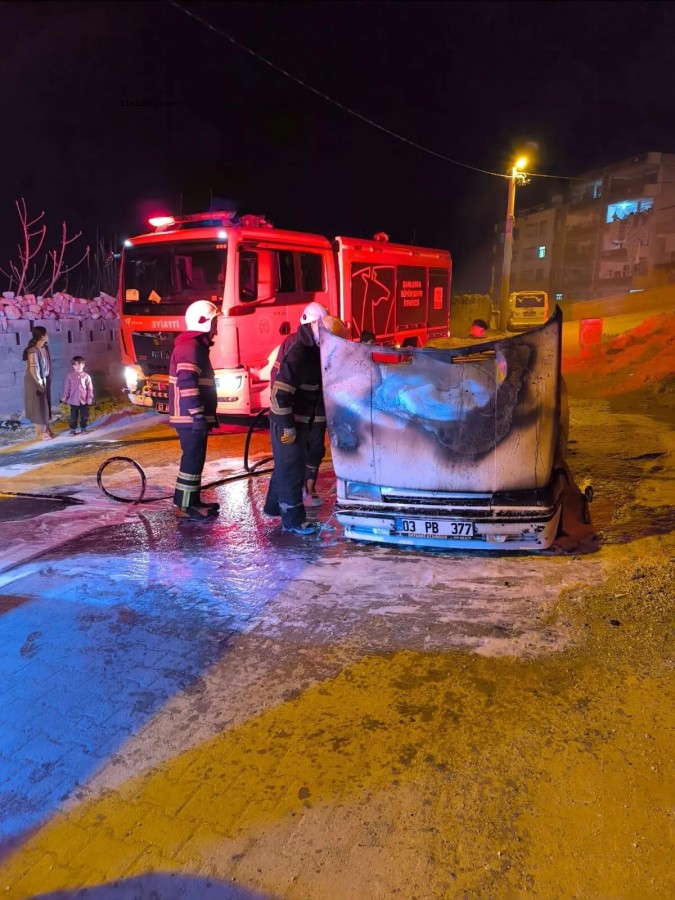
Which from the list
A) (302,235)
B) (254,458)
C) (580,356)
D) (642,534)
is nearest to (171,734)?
(642,534)

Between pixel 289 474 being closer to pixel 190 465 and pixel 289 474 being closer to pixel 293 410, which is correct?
pixel 293 410

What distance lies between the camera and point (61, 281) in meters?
34.1

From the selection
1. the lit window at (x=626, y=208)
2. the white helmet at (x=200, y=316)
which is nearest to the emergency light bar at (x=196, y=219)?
the white helmet at (x=200, y=316)

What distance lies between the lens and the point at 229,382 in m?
8.72

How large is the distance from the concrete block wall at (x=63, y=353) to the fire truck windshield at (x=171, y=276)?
207cm

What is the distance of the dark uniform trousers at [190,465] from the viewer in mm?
5730

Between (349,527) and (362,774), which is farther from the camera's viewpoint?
(349,527)

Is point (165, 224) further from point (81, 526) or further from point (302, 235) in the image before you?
point (81, 526)

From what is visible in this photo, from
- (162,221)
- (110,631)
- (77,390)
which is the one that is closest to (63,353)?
(77,390)

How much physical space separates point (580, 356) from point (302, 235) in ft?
31.5

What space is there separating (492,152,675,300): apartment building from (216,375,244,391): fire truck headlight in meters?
35.3

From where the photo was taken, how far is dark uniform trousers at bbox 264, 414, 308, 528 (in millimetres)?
5324

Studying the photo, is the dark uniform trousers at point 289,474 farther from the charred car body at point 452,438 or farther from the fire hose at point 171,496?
the fire hose at point 171,496

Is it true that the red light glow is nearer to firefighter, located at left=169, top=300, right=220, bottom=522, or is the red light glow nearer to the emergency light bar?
the emergency light bar
